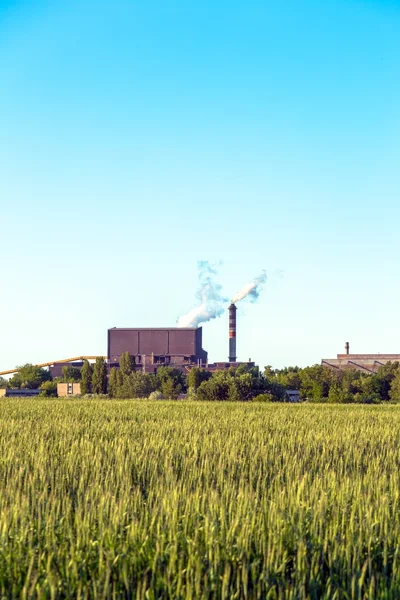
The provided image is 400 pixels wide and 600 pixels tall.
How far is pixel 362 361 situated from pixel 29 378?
56471 mm

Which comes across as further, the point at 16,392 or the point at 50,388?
the point at 50,388

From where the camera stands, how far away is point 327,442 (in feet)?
49.5

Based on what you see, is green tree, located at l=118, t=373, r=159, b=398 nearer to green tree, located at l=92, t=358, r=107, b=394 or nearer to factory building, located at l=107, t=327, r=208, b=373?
green tree, located at l=92, t=358, r=107, b=394

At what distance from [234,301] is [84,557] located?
125 metres

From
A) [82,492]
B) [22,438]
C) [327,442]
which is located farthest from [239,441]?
[82,492]

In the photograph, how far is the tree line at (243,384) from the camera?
68.9 m

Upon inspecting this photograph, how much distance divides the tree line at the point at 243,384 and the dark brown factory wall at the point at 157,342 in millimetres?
12430

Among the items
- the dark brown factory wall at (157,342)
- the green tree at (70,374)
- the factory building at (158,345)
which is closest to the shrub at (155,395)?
the green tree at (70,374)

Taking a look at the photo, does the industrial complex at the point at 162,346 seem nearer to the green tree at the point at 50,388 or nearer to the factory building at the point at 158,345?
the factory building at the point at 158,345

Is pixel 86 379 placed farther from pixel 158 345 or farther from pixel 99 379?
pixel 158 345

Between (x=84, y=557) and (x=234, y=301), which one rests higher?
(x=234, y=301)

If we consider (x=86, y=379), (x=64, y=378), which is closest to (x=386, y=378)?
(x=86, y=379)

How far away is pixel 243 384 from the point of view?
68.4 meters

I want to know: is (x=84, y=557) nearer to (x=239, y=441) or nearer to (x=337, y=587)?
(x=337, y=587)
